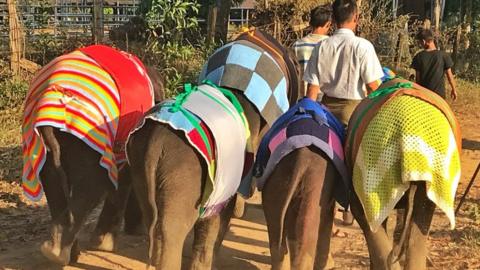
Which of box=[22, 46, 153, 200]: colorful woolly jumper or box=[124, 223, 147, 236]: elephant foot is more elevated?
box=[22, 46, 153, 200]: colorful woolly jumper

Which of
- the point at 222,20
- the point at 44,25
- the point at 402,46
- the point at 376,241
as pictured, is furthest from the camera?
the point at 222,20

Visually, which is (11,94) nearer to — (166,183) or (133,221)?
(133,221)

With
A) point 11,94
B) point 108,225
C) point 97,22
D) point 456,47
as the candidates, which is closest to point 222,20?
point 97,22

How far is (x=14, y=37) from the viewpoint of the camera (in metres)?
9.32

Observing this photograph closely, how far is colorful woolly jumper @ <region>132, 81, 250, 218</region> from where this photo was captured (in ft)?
11.3

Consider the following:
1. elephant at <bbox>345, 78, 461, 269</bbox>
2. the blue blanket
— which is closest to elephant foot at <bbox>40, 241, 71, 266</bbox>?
the blue blanket

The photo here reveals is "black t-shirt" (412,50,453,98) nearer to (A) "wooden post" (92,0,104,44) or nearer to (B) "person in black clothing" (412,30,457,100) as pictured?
(B) "person in black clothing" (412,30,457,100)

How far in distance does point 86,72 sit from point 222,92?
92 cm

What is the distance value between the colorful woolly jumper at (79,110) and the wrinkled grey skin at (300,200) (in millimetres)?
1185

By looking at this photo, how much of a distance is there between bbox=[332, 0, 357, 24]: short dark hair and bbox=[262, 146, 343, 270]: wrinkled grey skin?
1659mm

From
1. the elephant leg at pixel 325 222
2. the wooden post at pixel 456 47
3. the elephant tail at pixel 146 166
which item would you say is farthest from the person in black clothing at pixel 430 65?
the wooden post at pixel 456 47

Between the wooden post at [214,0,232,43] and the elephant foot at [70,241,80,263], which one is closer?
the elephant foot at [70,241,80,263]

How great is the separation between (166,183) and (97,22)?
721 centimetres

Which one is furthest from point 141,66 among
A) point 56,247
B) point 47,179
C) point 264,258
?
point 264,258
